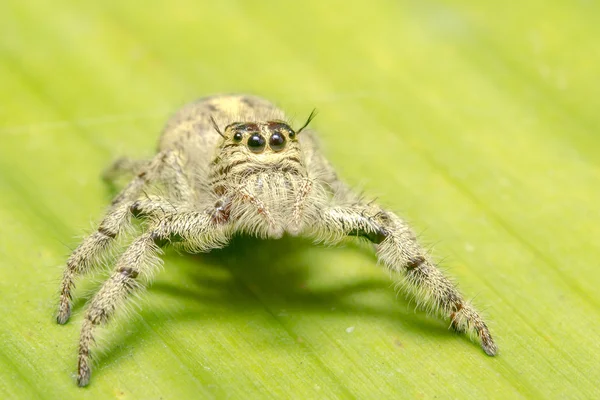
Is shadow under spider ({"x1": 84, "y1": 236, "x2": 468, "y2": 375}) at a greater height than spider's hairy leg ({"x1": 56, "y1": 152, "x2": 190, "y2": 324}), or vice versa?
shadow under spider ({"x1": 84, "y1": 236, "x2": 468, "y2": 375})

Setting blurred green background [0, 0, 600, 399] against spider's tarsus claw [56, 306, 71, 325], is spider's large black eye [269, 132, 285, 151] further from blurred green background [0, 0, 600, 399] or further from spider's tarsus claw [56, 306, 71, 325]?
spider's tarsus claw [56, 306, 71, 325]

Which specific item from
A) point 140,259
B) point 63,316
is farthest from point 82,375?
point 140,259

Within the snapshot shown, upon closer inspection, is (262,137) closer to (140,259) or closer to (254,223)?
(254,223)

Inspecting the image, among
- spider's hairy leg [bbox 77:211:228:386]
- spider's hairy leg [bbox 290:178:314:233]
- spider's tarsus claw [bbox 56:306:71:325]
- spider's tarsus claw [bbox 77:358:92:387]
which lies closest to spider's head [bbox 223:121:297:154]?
spider's hairy leg [bbox 290:178:314:233]

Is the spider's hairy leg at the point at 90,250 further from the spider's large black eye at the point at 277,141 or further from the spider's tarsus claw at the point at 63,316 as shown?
the spider's large black eye at the point at 277,141

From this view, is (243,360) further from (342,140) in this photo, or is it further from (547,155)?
(547,155)

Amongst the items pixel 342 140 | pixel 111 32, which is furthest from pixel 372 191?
pixel 111 32

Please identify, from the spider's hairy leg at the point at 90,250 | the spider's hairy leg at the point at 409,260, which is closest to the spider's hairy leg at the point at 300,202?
the spider's hairy leg at the point at 409,260
